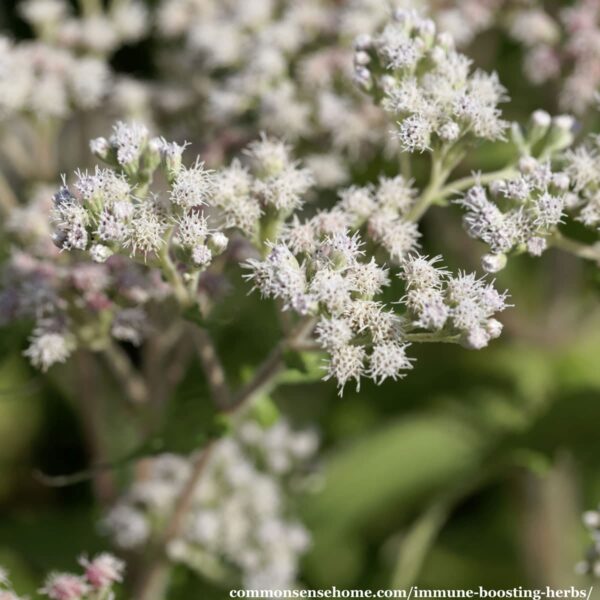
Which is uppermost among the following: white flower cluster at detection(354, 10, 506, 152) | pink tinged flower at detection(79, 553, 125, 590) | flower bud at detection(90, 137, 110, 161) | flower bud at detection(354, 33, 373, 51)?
flower bud at detection(354, 33, 373, 51)

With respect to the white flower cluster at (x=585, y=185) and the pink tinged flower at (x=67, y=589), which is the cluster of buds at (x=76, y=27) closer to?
the white flower cluster at (x=585, y=185)

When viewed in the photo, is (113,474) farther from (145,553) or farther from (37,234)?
(37,234)

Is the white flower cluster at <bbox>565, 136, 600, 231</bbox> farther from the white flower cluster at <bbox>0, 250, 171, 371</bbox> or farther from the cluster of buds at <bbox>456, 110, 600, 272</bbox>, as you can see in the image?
the white flower cluster at <bbox>0, 250, 171, 371</bbox>

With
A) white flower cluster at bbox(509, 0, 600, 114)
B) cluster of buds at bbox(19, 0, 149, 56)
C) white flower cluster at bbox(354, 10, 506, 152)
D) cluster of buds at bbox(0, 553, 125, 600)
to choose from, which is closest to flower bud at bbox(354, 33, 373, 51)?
white flower cluster at bbox(354, 10, 506, 152)

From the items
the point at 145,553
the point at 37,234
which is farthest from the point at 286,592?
the point at 37,234

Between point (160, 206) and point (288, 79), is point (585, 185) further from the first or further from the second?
point (288, 79)

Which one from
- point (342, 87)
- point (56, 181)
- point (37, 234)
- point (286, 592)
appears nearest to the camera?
point (37, 234)

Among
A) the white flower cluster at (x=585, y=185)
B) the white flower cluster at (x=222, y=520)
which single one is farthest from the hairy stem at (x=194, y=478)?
the white flower cluster at (x=585, y=185)

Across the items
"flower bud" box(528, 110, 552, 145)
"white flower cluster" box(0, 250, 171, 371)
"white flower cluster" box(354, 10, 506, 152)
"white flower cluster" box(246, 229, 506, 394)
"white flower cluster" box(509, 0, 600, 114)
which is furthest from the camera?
"white flower cluster" box(509, 0, 600, 114)
